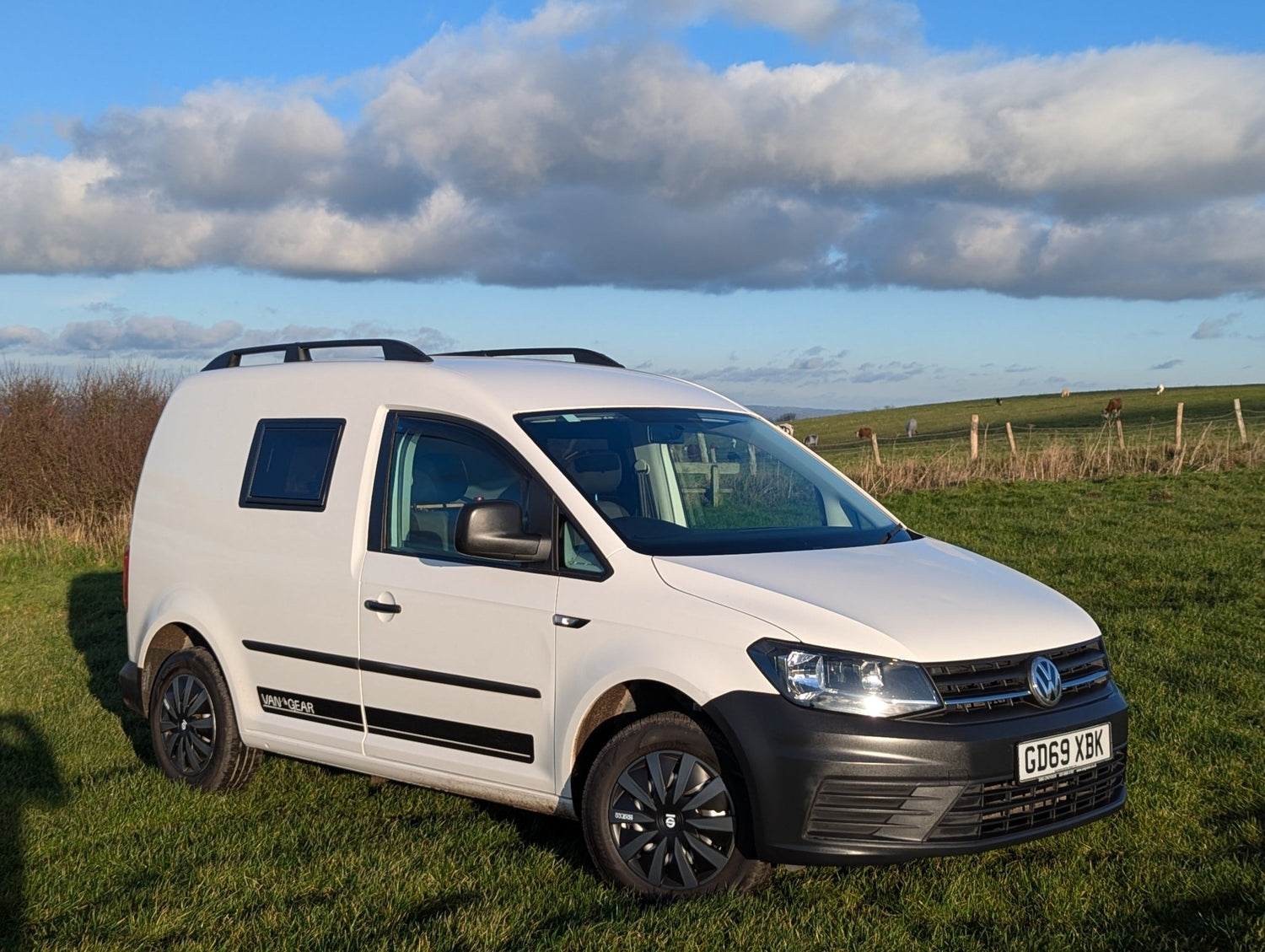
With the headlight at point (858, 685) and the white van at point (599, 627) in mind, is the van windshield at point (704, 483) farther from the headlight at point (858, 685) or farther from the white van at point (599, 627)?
the headlight at point (858, 685)

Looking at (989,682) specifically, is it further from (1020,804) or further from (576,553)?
(576,553)

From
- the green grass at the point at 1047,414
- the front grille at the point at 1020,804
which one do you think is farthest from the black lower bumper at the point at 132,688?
A: the green grass at the point at 1047,414

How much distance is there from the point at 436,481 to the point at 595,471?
76 centimetres

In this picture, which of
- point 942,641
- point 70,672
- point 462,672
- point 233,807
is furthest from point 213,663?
point 70,672

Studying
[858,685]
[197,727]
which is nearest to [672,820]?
[858,685]

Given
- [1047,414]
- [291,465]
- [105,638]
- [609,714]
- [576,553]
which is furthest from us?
[1047,414]

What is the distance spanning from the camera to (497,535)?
4898 millimetres

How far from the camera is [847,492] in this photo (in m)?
6.00

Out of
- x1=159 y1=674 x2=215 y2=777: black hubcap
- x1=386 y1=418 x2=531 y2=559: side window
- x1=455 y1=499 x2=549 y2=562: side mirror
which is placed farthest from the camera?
x1=159 y1=674 x2=215 y2=777: black hubcap

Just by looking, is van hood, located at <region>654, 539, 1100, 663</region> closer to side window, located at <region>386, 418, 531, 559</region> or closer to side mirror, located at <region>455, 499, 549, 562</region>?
side mirror, located at <region>455, 499, 549, 562</region>

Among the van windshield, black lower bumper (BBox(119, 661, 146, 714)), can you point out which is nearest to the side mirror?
the van windshield

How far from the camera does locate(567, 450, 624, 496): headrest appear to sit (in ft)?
17.0

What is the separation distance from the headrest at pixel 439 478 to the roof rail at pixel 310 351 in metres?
0.50

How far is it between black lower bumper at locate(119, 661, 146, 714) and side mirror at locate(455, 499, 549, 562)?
283 centimetres
